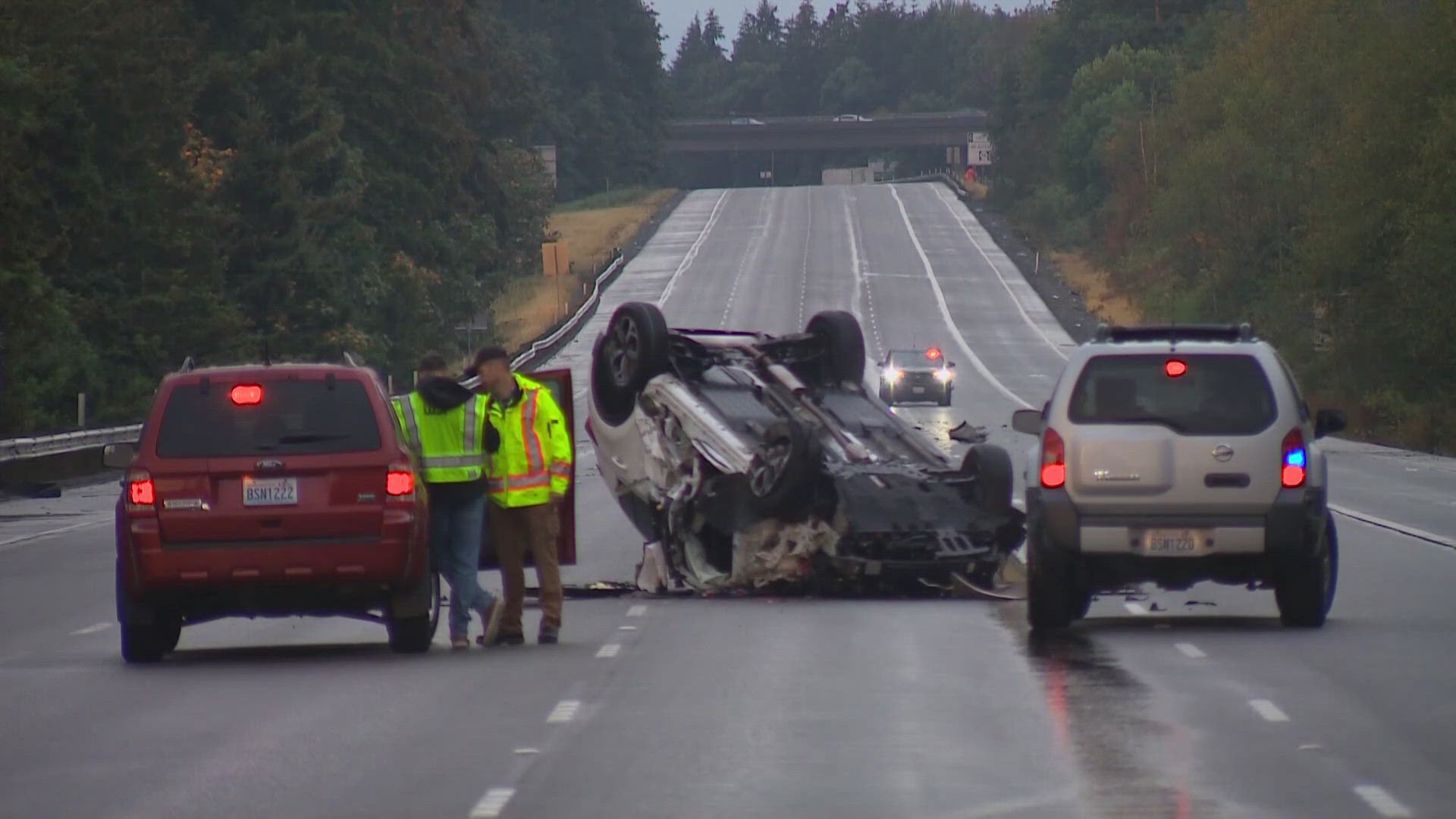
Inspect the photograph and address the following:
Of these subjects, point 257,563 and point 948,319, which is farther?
point 948,319

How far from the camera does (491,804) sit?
962 centimetres

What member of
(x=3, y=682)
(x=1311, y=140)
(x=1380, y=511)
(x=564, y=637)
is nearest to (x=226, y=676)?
(x=3, y=682)

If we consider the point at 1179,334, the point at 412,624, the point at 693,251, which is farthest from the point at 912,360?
the point at 693,251

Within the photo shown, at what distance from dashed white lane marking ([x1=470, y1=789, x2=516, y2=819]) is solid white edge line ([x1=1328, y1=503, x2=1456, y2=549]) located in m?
14.2

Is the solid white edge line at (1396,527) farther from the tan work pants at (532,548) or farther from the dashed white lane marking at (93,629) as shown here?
the dashed white lane marking at (93,629)

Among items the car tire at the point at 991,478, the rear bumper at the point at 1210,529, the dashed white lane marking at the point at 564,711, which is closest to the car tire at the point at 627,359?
the car tire at the point at 991,478

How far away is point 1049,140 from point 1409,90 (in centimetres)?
8177

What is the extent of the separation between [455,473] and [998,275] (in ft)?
311

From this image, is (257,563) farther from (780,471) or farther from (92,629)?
(780,471)

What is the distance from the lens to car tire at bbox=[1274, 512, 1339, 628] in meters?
15.8

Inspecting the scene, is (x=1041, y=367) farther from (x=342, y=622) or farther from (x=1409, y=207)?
(x=342, y=622)

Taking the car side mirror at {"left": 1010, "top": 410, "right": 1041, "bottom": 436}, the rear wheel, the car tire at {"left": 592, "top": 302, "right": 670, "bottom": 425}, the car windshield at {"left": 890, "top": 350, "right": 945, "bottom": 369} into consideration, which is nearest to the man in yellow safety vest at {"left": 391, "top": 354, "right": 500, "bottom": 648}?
the rear wheel

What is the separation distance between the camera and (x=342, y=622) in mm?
17844

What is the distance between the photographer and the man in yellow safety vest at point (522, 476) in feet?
50.3
